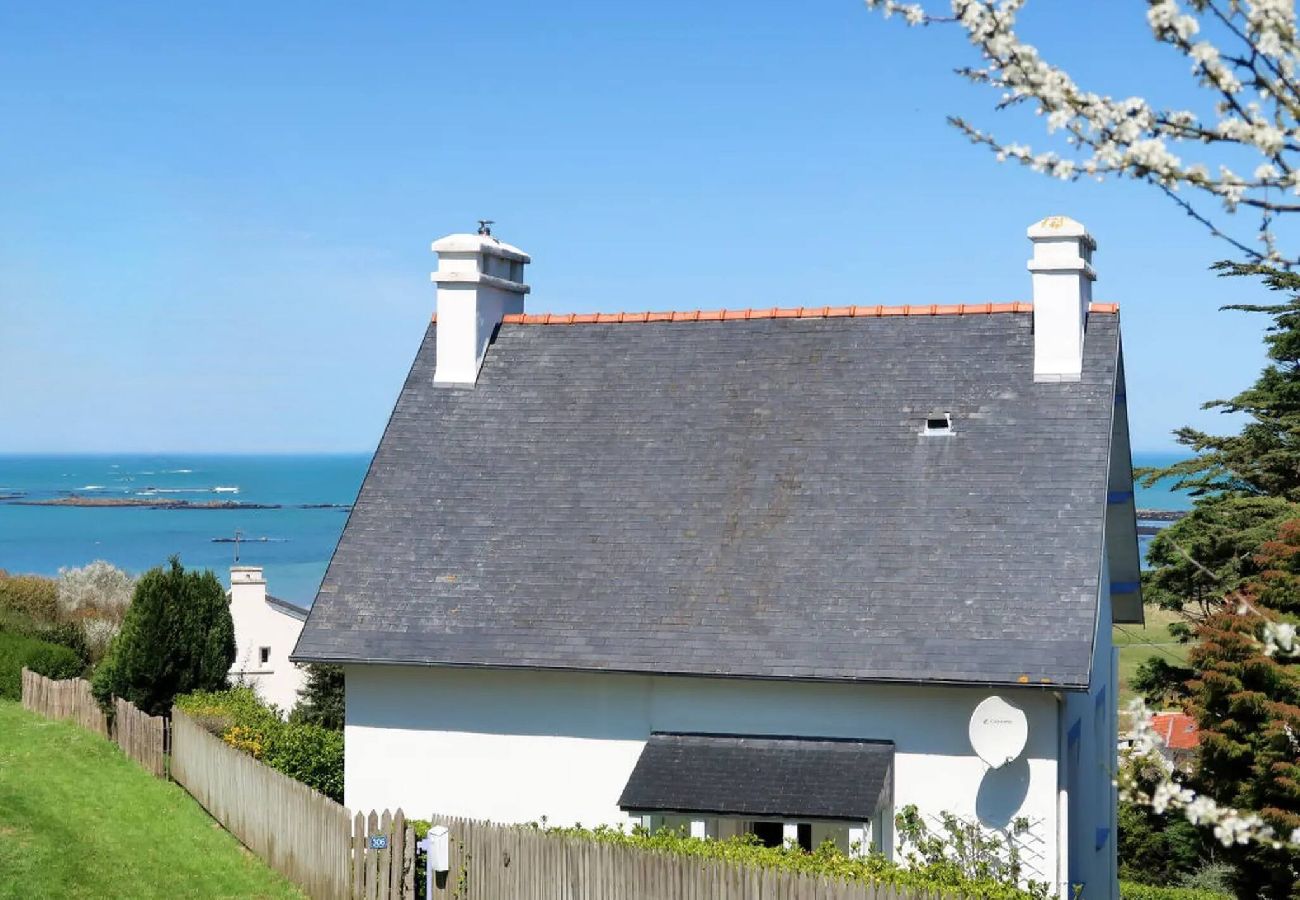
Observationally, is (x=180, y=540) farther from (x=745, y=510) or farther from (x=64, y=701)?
(x=745, y=510)

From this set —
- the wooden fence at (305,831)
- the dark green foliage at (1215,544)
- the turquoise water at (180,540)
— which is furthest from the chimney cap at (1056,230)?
the turquoise water at (180,540)

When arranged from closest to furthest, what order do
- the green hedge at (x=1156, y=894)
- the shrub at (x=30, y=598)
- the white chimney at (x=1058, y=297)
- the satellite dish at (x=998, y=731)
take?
the satellite dish at (x=998, y=731) → the white chimney at (x=1058, y=297) → the green hedge at (x=1156, y=894) → the shrub at (x=30, y=598)

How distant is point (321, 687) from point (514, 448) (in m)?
13.1

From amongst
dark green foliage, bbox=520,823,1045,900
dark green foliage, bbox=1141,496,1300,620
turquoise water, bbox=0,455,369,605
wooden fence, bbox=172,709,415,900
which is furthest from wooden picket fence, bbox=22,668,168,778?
turquoise water, bbox=0,455,369,605

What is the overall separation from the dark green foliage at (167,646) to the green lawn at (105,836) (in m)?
1.26

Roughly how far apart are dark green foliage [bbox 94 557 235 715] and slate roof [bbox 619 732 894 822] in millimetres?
10757

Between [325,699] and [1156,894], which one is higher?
[325,699]

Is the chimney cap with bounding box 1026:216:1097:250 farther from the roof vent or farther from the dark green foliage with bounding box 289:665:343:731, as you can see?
the dark green foliage with bounding box 289:665:343:731

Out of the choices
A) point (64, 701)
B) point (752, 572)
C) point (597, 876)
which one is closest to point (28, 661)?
point (64, 701)

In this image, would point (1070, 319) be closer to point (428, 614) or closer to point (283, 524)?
point (428, 614)

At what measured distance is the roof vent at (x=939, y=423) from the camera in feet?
56.0

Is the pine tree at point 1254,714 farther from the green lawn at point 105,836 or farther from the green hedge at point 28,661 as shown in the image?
the green hedge at point 28,661

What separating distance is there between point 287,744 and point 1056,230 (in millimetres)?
11949

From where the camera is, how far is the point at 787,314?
18984mm
